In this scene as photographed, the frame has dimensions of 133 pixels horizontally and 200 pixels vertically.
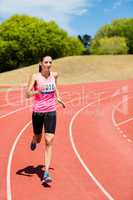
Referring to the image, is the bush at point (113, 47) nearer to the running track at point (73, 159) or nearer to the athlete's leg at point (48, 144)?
the running track at point (73, 159)

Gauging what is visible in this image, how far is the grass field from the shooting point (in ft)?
172

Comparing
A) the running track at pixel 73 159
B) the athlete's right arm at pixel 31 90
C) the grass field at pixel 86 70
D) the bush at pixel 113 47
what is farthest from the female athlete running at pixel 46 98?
the bush at pixel 113 47

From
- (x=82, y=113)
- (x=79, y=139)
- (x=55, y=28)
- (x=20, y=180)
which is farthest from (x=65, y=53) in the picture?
(x=20, y=180)

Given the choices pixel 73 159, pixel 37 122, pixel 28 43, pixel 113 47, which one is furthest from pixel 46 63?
pixel 113 47

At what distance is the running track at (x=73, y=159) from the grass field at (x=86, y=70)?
3060 cm

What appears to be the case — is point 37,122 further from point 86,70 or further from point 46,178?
point 86,70

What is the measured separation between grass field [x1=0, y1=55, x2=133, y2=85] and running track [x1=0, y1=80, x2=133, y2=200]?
3060 centimetres

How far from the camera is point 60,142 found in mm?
13680

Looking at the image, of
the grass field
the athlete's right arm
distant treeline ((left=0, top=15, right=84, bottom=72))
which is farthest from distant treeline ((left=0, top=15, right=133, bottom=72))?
the athlete's right arm

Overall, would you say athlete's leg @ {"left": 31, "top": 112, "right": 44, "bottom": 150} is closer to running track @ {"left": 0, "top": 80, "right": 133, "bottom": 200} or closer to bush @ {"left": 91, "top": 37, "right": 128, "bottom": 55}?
running track @ {"left": 0, "top": 80, "right": 133, "bottom": 200}

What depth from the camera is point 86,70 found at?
189ft

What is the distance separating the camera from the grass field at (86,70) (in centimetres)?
5228


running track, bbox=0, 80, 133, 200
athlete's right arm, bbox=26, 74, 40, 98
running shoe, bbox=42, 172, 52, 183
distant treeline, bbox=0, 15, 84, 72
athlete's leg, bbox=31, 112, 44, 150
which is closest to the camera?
running track, bbox=0, 80, 133, 200

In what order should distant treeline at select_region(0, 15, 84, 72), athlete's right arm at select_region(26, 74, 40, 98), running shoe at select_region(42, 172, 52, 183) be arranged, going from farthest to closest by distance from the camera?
1. distant treeline at select_region(0, 15, 84, 72)
2. athlete's right arm at select_region(26, 74, 40, 98)
3. running shoe at select_region(42, 172, 52, 183)
